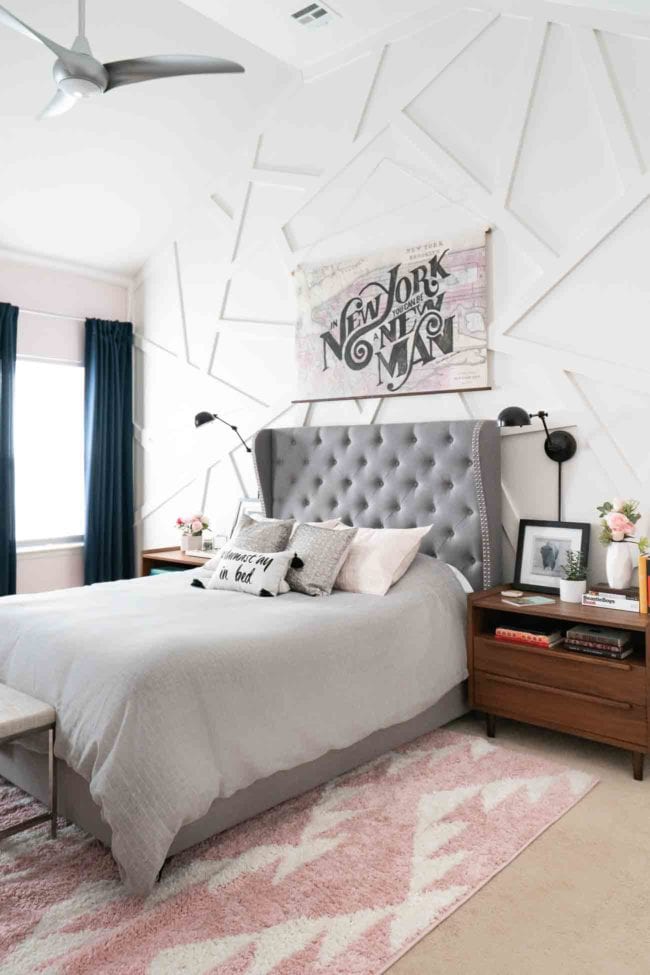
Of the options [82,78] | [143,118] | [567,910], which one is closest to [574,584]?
[567,910]

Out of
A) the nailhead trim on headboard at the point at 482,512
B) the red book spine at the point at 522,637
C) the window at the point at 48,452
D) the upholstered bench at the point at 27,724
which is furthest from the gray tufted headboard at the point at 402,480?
the upholstered bench at the point at 27,724

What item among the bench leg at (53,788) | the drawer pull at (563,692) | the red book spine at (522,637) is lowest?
the bench leg at (53,788)

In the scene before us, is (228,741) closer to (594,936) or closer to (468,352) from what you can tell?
(594,936)

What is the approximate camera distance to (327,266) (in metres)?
4.34

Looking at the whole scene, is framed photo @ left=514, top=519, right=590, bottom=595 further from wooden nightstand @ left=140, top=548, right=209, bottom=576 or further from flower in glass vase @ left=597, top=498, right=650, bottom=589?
wooden nightstand @ left=140, top=548, right=209, bottom=576

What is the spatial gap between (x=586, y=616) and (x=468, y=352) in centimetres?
151

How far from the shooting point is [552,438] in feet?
11.4

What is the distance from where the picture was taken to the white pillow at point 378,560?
132 inches

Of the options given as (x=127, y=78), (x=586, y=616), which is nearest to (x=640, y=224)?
(x=586, y=616)

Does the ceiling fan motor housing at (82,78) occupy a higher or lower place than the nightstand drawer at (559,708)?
higher

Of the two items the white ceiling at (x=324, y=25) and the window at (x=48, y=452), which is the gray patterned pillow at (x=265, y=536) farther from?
the white ceiling at (x=324, y=25)

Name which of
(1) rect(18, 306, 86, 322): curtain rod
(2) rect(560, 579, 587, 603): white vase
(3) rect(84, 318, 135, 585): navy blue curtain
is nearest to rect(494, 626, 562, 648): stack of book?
(2) rect(560, 579, 587, 603): white vase

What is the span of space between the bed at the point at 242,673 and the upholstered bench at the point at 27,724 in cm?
4

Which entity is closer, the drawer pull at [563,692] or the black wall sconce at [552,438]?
the drawer pull at [563,692]
